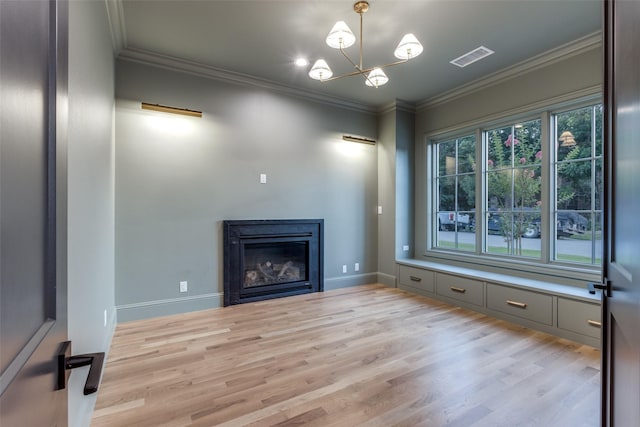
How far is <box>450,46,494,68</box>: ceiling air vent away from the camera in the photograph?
334 cm

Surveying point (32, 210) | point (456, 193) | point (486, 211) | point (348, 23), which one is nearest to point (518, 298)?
point (486, 211)

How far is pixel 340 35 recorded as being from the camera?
235 centimetres

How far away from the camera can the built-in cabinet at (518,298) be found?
283 centimetres

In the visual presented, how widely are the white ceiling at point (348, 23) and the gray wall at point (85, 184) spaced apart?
70 cm

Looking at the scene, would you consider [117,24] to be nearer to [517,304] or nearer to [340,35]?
[340,35]

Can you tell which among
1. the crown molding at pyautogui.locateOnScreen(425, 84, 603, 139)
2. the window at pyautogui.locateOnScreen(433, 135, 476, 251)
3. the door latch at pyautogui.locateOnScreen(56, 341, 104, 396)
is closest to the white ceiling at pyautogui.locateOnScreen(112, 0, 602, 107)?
the crown molding at pyautogui.locateOnScreen(425, 84, 603, 139)

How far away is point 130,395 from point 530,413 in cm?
253

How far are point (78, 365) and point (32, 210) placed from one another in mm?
385

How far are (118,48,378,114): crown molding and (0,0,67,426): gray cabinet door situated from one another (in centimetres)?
326

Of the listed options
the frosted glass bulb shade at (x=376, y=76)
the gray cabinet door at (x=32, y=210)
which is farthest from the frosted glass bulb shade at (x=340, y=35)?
the gray cabinet door at (x=32, y=210)

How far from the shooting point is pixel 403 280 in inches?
185

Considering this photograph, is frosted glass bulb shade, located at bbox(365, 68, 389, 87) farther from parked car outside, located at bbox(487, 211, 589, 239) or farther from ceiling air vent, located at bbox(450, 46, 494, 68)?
parked car outside, located at bbox(487, 211, 589, 239)

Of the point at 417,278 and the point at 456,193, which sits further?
the point at 456,193

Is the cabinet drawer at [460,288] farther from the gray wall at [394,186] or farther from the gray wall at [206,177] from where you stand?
the gray wall at [206,177]
